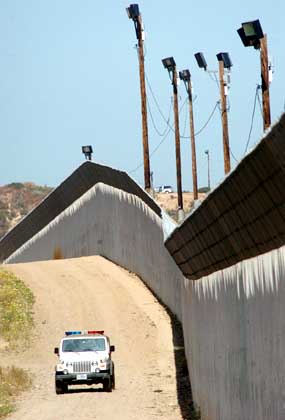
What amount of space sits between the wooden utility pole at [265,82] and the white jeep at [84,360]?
7.56m

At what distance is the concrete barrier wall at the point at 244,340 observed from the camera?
11.0 m

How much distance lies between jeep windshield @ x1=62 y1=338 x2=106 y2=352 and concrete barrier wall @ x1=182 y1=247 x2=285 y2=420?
1004 cm

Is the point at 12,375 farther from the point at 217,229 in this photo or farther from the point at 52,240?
the point at 52,240

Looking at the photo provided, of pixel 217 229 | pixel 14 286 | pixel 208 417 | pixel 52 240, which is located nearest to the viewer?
pixel 217 229

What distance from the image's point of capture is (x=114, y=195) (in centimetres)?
5388

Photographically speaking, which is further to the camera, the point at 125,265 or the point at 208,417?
the point at 125,265

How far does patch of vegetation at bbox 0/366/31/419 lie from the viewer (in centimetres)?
3209

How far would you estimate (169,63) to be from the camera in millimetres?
63750

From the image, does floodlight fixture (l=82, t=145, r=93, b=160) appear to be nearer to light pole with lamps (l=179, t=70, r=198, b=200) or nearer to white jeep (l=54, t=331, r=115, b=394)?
light pole with lamps (l=179, t=70, r=198, b=200)

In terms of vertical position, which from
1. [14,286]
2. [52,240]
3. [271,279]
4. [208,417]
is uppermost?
[52,240]

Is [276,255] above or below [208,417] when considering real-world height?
above

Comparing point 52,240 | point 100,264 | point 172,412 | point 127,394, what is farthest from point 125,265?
point 172,412

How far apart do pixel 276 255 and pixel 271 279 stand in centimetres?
39

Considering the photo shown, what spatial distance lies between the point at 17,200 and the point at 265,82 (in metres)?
147
